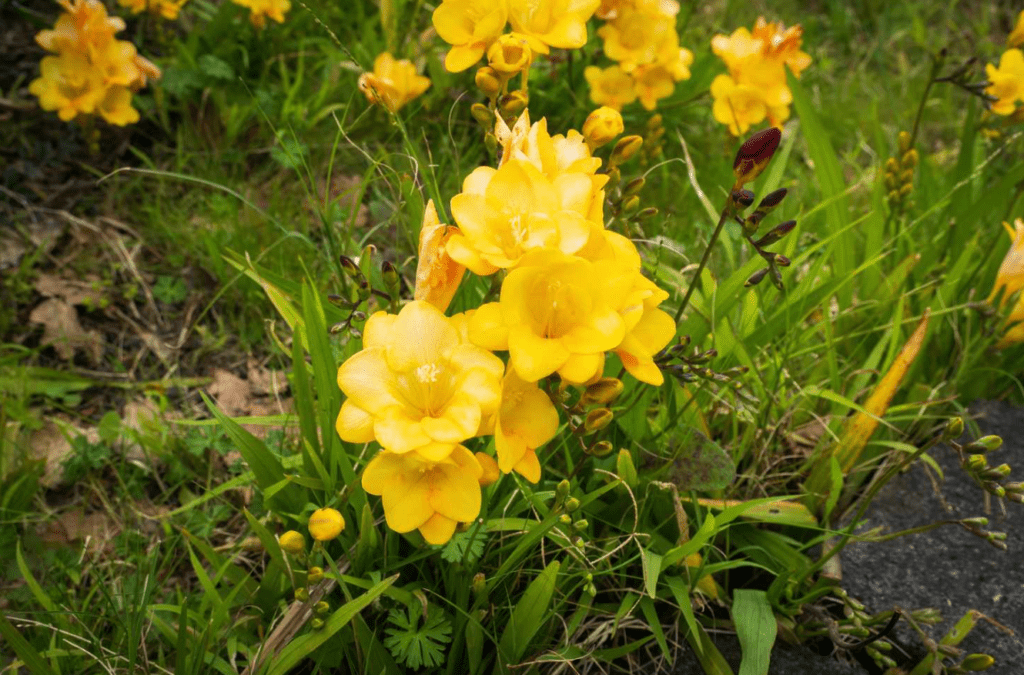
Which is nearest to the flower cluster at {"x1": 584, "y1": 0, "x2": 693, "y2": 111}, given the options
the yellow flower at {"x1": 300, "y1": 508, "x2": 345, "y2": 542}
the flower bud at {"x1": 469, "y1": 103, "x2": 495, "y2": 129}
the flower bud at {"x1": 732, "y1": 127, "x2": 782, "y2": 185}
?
the flower bud at {"x1": 469, "y1": 103, "x2": 495, "y2": 129}

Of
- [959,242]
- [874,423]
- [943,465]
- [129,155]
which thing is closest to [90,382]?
[129,155]

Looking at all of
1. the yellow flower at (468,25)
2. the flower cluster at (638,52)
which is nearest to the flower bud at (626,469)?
the yellow flower at (468,25)

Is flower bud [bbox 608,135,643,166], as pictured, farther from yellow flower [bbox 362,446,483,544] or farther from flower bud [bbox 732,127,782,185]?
yellow flower [bbox 362,446,483,544]

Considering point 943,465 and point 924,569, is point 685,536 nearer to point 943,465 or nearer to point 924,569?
point 924,569

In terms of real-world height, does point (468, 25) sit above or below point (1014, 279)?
above

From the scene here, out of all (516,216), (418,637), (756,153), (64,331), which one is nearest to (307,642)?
(418,637)

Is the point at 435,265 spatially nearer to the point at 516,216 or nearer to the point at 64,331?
the point at 516,216
